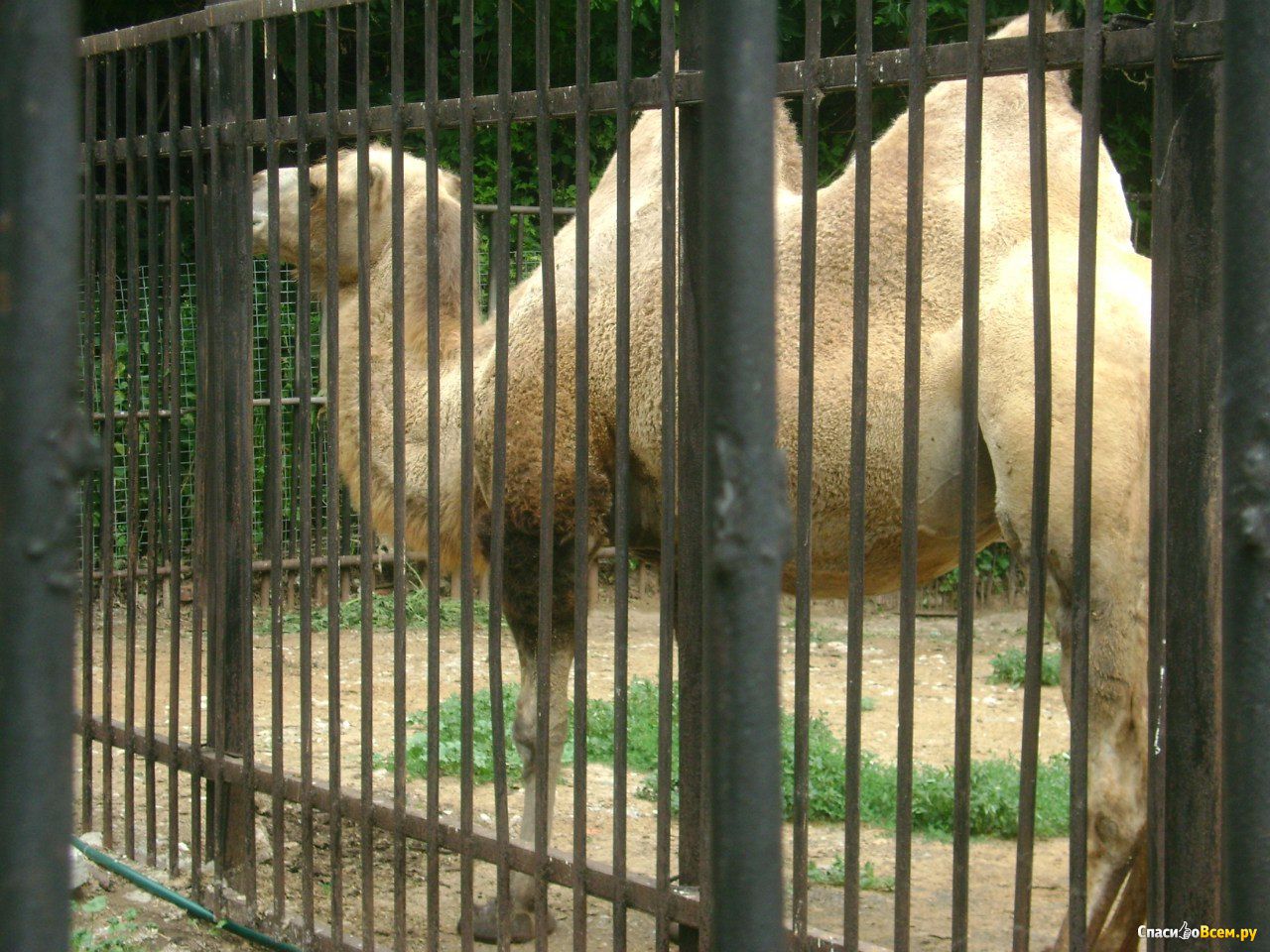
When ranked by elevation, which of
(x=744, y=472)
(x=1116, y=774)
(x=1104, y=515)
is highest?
(x=744, y=472)

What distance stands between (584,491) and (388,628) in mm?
6817

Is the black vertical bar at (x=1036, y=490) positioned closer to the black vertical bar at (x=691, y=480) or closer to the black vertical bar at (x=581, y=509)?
the black vertical bar at (x=691, y=480)

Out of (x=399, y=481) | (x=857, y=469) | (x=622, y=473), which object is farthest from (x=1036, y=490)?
(x=399, y=481)

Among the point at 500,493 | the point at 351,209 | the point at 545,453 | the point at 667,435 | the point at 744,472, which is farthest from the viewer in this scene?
the point at 351,209

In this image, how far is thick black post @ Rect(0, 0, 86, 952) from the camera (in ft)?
3.03

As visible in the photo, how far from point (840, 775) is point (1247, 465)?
509 cm

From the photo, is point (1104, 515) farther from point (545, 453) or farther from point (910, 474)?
point (545, 453)

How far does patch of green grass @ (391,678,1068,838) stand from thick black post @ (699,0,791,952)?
4070mm

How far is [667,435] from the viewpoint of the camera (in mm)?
3211

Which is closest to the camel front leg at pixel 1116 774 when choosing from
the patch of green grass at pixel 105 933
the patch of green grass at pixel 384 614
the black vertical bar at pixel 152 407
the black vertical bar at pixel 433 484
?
the black vertical bar at pixel 433 484

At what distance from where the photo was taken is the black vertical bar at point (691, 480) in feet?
10.4

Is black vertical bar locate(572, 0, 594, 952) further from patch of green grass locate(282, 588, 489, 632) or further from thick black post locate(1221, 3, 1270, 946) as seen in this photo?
patch of green grass locate(282, 588, 489, 632)

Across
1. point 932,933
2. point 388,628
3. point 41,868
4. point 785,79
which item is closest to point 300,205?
point 785,79

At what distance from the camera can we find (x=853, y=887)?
9.75 ft
